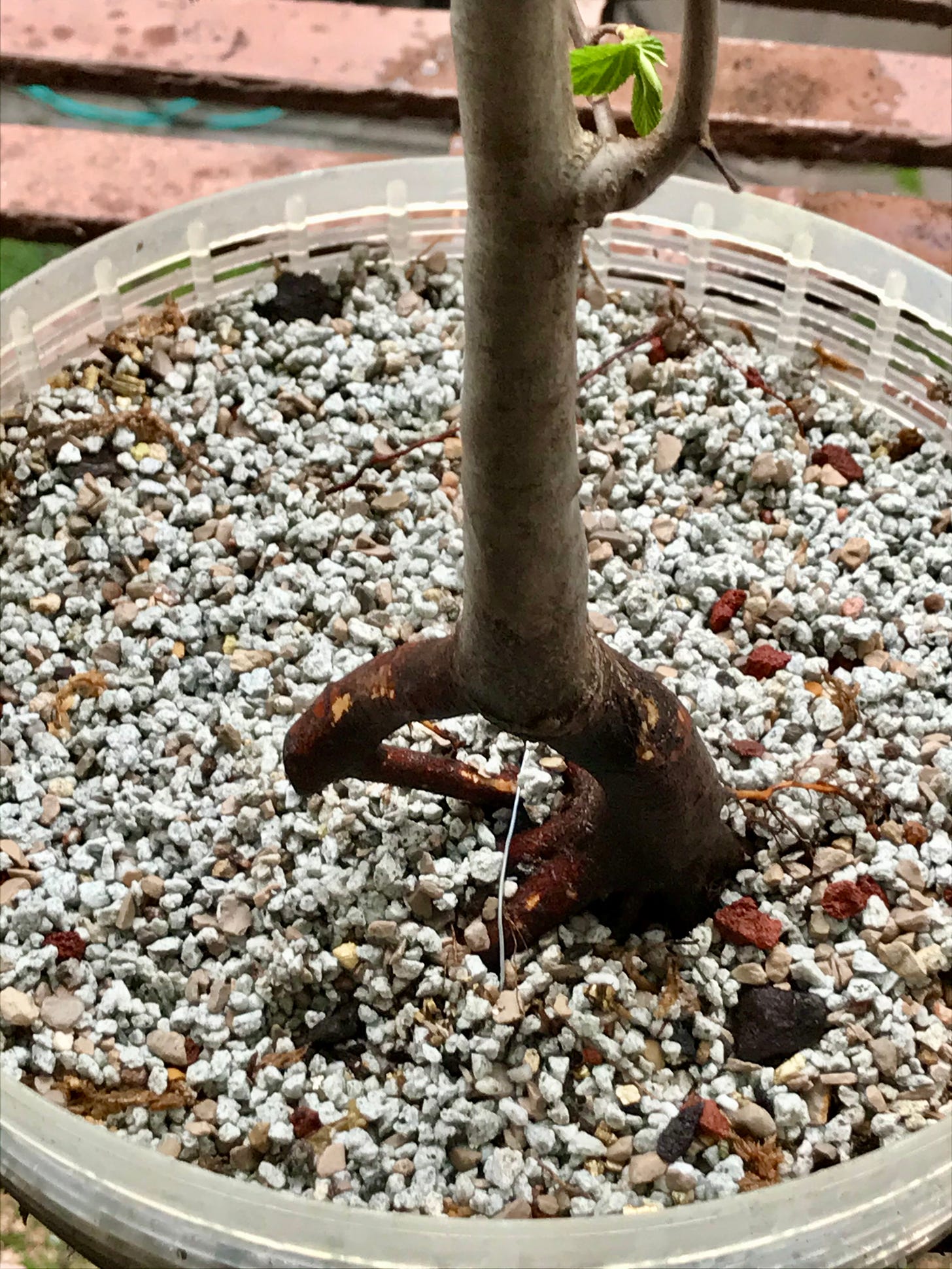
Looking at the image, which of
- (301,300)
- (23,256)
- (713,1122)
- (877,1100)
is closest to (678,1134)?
(713,1122)

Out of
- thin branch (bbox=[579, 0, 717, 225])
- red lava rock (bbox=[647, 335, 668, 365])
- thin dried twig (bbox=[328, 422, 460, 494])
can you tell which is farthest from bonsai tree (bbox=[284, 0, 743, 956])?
red lava rock (bbox=[647, 335, 668, 365])

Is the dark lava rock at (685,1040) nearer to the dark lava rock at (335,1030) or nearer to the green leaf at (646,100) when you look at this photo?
the dark lava rock at (335,1030)

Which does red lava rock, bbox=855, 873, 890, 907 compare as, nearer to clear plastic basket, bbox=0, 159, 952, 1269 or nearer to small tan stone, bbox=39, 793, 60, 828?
clear plastic basket, bbox=0, 159, 952, 1269

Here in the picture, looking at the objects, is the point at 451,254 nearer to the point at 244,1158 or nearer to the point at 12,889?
the point at 12,889

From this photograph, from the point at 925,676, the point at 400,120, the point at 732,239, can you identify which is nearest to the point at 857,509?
the point at 925,676

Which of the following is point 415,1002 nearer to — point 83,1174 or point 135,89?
point 83,1174

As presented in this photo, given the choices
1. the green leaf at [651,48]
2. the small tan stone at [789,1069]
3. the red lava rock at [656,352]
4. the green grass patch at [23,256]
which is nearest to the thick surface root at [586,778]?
the small tan stone at [789,1069]
